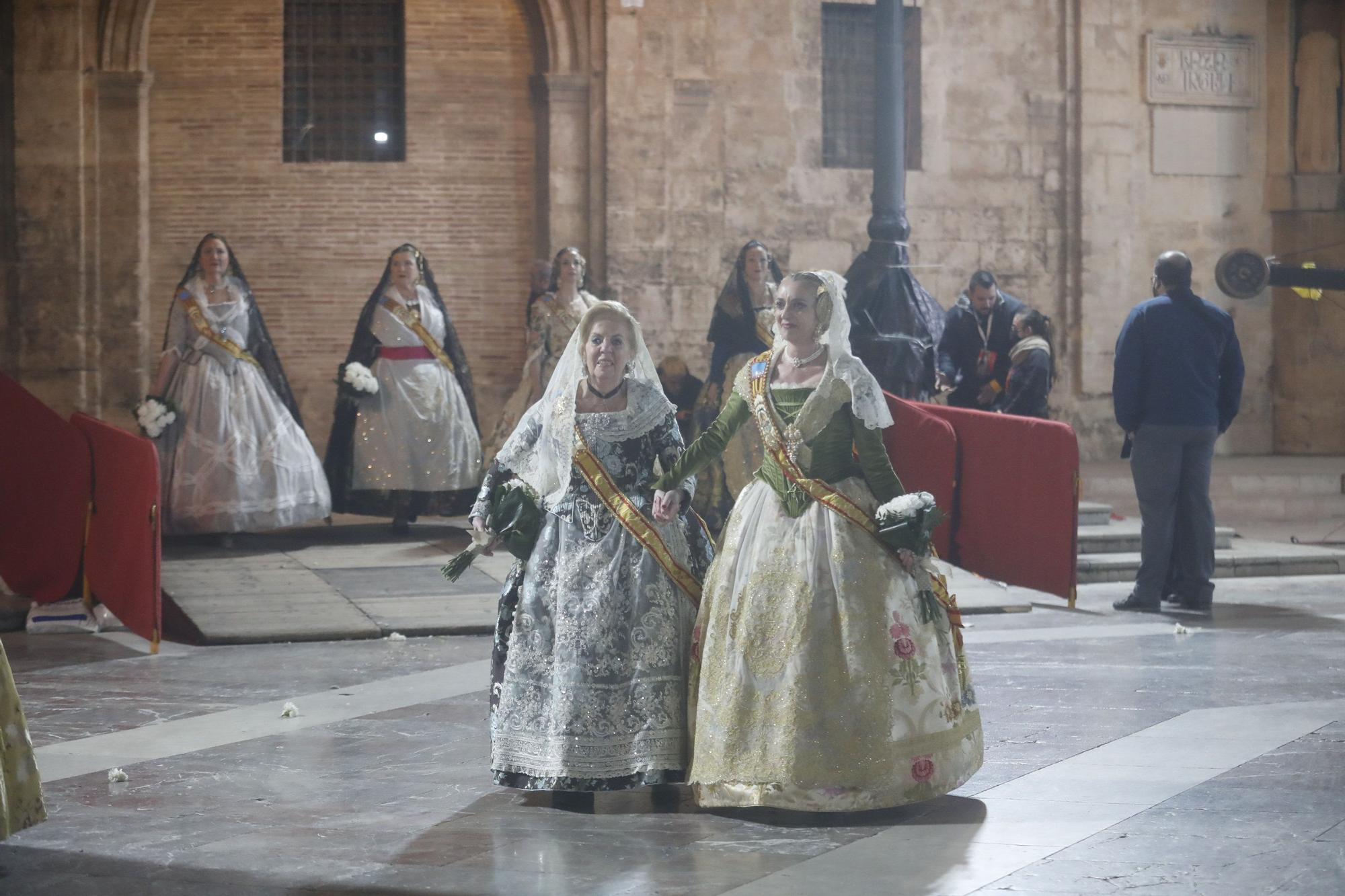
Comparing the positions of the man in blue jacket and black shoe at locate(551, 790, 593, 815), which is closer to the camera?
black shoe at locate(551, 790, 593, 815)

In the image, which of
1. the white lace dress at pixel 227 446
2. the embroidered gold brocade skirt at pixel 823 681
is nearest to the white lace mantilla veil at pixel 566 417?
the embroidered gold brocade skirt at pixel 823 681

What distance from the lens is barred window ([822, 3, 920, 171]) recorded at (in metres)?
16.0

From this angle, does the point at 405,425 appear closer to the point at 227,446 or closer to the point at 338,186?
the point at 227,446

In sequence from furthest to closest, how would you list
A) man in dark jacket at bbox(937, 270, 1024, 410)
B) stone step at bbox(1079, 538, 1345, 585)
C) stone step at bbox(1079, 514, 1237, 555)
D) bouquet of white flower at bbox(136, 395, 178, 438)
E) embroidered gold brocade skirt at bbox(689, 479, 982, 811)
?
1. man in dark jacket at bbox(937, 270, 1024, 410)
2. stone step at bbox(1079, 514, 1237, 555)
3. bouquet of white flower at bbox(136, 395, 178, 438)
4. stone step at bbox(1079, 538, 1345, 585)
5. embroidered gold brocade skirt at bbox(689, 479, 982, 811)

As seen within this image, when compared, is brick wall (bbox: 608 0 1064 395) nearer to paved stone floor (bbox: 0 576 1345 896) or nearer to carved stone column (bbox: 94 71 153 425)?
carved stone column (bbox: 94 71 153 425)

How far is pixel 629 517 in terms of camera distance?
213 inches

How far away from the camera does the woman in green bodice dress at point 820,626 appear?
504 cm

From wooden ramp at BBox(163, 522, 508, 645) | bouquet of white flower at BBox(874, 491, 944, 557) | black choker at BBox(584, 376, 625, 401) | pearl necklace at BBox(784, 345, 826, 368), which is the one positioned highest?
pearl necklace at BBox(784, 345, 826, 368)

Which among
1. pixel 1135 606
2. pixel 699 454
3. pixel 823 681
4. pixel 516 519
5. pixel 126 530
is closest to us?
pixel 823 681

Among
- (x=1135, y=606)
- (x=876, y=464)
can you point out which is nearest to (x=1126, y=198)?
(x=1135, y=606)

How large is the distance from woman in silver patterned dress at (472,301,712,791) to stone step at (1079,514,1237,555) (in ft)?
19.8

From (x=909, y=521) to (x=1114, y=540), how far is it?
6432 mm

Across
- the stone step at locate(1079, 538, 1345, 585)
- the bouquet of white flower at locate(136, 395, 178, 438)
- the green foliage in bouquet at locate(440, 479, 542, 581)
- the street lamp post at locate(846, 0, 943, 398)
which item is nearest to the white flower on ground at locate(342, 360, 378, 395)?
the bouquet of white flower at locate(136, 395, 178, 438)

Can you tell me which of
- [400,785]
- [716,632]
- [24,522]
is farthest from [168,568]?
[716,632]
